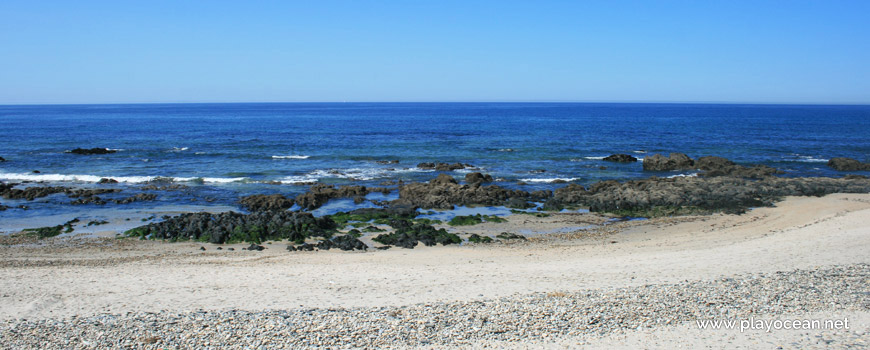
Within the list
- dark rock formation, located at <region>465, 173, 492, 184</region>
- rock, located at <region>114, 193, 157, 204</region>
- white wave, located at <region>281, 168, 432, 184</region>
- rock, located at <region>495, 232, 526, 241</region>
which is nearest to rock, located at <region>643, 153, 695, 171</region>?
dark rock formation, located at <region>465, 173, 492, 184</region>

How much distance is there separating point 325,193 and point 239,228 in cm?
829

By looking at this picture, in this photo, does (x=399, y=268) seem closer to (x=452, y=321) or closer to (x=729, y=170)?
(x=452, y=321)

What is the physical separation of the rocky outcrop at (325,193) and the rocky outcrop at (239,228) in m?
4.63

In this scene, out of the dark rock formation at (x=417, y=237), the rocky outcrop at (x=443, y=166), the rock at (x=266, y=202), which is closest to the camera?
the dark rock formation at (x=417, y=237)

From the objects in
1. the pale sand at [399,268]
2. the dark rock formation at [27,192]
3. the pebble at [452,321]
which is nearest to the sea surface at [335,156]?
the dark rock formation at [27,192]

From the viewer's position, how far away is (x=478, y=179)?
3300 cm

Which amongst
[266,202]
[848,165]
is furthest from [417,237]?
[848,165]

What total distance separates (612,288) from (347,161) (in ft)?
109

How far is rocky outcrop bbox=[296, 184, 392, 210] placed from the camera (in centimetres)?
2673

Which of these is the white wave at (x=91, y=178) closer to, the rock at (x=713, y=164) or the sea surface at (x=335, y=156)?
the sea surface at (x=335, y=156)

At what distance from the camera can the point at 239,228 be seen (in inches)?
812

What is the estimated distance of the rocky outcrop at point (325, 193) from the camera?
87.7 feet

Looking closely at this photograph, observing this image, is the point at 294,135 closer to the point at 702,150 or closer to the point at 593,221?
the point at 702,150

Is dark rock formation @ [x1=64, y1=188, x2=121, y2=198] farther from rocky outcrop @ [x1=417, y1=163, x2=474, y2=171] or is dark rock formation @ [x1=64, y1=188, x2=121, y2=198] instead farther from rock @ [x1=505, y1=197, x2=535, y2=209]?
rock @ [x1=505, y1=197, x2=535, y2=209]
